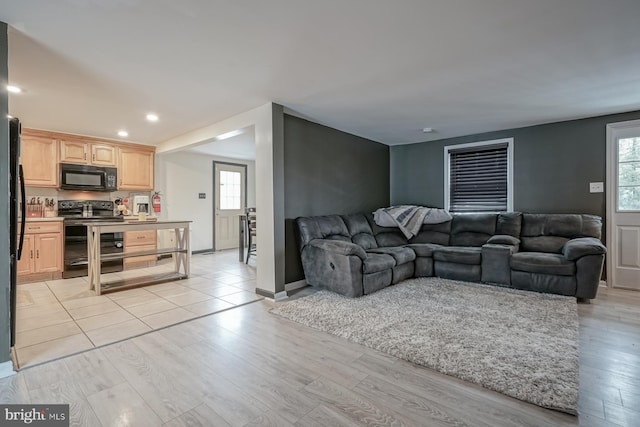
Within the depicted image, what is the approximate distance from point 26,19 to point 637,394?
439cm

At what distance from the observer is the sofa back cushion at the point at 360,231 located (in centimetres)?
457

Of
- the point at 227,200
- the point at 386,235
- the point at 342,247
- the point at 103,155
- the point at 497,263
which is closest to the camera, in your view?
the point at 342,247

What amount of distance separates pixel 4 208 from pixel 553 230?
567cm

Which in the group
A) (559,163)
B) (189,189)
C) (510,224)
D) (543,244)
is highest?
(559,163)

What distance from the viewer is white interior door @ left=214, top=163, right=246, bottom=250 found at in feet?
24.0

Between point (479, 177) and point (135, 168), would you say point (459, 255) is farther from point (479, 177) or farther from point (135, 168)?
point (135, 168)

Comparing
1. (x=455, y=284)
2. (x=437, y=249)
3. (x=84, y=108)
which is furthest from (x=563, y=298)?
(x=84, y=108)

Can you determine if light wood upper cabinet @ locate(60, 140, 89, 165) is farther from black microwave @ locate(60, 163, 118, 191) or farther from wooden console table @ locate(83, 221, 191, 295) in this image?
Result: wooden console table @ locate(83, 221, 191, 295)

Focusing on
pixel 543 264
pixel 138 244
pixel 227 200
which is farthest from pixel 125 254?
pixel 543 264

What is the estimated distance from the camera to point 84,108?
3662 millimetres

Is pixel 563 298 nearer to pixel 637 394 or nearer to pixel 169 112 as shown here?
pixel 637 394

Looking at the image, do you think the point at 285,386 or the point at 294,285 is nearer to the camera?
the point at 285,386

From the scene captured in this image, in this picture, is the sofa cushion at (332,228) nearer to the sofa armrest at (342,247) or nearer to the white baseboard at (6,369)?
the sofa armrest at (342,247)

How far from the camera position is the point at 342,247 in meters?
3.58
